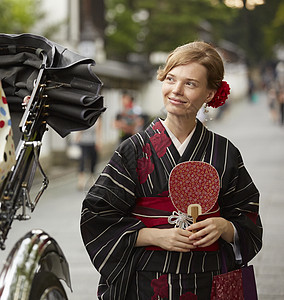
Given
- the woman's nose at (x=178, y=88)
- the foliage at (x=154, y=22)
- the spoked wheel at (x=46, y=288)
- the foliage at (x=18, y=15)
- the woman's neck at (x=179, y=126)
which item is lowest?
the spoked wheel at (x=46, y=288)

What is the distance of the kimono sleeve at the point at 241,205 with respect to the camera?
129 inches

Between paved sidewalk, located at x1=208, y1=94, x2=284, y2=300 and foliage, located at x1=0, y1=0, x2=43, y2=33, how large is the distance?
614cm

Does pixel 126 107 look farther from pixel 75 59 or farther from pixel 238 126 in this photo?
pixel 238 126

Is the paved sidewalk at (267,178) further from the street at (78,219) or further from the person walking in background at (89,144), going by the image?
the person walking in background at (89,144)

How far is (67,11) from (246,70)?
5873 centimetres

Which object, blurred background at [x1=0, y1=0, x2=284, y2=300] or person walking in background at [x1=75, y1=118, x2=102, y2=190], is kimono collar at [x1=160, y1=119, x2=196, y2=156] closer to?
blurred background at [x1=0, y1=0, x2=284, y2=300]

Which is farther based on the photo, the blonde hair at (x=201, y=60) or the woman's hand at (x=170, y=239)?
the blonde hair at (x=201, y=60)

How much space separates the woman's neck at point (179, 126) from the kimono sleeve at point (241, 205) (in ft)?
0.80

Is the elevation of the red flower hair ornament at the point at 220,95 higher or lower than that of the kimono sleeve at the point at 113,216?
higher

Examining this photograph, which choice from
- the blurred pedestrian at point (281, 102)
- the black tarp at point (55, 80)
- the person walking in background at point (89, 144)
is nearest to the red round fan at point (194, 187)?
the black tarp at point (55, 80)

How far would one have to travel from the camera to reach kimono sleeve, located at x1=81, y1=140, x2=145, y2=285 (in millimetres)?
3148

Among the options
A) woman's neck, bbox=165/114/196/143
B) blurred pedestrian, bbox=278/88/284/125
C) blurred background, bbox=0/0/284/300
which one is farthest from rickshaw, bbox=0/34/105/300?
blurred pedestrian, bbox=278/88/284/125

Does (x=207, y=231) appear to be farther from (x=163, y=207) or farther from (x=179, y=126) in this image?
(x=179, y=126)

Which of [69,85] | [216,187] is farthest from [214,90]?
[69,85]
